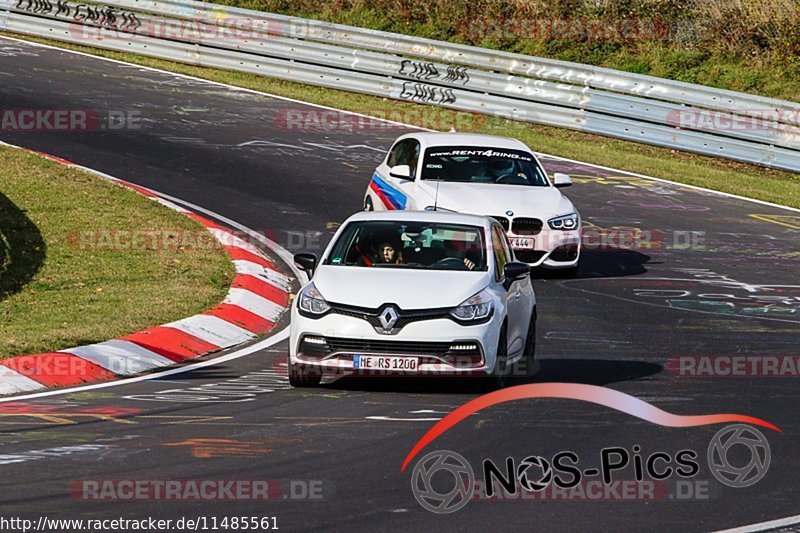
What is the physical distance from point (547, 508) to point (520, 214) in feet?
30.0

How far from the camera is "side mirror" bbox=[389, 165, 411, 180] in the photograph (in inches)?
682

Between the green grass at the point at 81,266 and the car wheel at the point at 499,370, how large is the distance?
134 inches

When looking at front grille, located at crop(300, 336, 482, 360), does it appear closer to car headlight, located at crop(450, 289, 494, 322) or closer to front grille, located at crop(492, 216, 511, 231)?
car headlight, located at crop(450, 289, 494, 322)

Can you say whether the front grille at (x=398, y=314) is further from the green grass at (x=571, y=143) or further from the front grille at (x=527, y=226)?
the green grass at (x=571, y=143)

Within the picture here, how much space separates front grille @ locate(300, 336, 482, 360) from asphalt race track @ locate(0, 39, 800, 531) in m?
0.34

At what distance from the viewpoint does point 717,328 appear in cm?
1444

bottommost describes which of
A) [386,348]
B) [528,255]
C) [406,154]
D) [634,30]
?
[528,255]

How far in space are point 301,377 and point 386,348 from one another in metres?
0.73

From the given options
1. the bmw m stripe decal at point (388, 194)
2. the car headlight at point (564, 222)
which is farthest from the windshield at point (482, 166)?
the car headlight at point (564, 222)

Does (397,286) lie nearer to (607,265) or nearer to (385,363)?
(385,363)

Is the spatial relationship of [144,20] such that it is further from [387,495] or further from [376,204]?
[387,495]

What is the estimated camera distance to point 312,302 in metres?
11.2

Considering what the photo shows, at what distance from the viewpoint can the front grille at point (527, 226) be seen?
54.6ft

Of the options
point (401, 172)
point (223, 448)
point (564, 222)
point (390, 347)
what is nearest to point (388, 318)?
point (390, 347)
